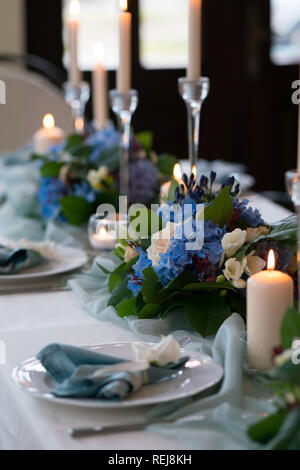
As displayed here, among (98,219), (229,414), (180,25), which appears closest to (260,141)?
(180,25)

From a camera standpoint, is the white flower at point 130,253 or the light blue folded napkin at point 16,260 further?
the light blue folded napkin at point 16,260

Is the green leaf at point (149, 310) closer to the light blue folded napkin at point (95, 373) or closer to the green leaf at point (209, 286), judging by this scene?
the green leaf at point (209, 286)

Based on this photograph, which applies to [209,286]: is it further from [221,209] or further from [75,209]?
[75,209]

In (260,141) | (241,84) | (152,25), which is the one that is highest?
(152,25)

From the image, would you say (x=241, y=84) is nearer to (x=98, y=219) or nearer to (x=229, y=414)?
(x=98, y=219)

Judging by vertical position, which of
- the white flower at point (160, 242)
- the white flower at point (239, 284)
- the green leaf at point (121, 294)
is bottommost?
the green leaf at point (121, 294)

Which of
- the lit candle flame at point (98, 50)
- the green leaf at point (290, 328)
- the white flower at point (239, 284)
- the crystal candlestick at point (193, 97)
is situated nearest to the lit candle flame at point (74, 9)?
the lit candle flame at point (98, 50)

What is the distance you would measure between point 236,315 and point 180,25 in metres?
3.64

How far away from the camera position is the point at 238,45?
4.41 meters

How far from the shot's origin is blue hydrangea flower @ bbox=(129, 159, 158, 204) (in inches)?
67.5

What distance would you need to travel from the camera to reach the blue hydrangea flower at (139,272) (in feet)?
3.38

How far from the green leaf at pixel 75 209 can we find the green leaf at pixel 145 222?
0.59m

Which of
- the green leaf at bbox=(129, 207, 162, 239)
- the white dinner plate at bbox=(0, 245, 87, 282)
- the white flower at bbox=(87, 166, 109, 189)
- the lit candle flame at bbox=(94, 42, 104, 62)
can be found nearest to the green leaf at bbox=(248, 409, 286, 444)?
the green leaf at bbox=(129, 207, 162, 239)

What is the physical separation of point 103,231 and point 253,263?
1.58 feet
